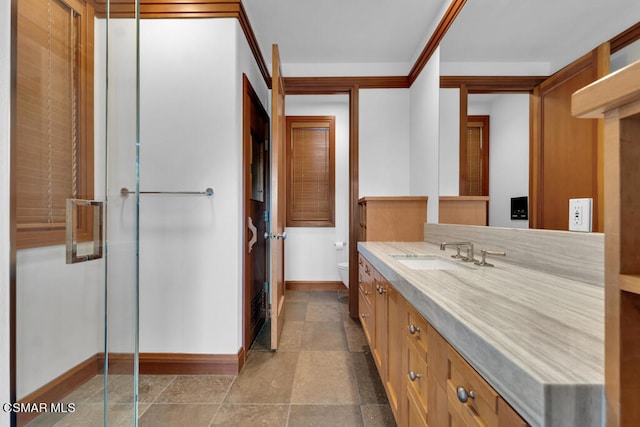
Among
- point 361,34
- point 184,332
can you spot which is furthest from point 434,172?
point 184,332

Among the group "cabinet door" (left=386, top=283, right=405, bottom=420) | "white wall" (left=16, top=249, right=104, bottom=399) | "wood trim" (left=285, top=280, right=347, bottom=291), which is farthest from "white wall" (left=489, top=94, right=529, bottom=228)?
"wood trim" (left=285, top=280, right=347, bottom=291)

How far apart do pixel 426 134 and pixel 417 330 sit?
1877 mm

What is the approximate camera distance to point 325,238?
12.1 ft

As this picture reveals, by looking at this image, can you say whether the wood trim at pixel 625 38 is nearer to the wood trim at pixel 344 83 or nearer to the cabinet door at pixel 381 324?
the cabinet door at pixel 381 324

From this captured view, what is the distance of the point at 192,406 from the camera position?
1500 mm

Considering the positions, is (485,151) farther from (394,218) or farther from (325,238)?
(325,238)

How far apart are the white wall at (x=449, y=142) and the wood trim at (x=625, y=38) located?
0.97 m

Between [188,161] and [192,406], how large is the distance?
146cm

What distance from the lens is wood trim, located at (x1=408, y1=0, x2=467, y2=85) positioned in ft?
5.86

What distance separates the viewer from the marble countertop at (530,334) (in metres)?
0.35

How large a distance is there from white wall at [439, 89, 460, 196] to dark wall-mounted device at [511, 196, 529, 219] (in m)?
0.53
